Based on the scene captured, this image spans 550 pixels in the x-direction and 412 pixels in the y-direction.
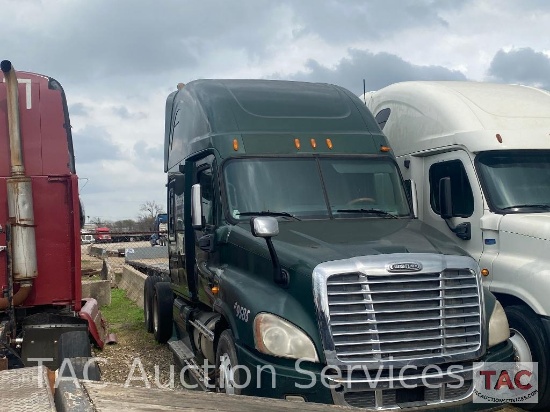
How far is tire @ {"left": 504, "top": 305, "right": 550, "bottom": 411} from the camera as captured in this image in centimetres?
582

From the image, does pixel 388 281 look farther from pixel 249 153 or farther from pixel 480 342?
pixel 249 153

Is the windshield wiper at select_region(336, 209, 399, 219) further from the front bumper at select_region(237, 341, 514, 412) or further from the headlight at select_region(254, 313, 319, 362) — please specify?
the front bumper at select_region(237, 341, 514, 412)

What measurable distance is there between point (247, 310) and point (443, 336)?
1.56m

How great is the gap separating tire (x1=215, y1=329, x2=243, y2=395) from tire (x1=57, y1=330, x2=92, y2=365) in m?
1.38

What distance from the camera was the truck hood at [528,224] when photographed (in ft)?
19.9

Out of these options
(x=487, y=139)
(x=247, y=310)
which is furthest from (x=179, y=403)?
(x=487, y=139)

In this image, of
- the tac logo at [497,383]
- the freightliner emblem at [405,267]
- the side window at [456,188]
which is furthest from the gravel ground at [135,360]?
the side window at [456,188]

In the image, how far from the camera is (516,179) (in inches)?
269

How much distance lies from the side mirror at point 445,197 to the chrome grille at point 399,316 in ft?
6.74

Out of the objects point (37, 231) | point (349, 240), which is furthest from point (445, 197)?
point (37, 231)

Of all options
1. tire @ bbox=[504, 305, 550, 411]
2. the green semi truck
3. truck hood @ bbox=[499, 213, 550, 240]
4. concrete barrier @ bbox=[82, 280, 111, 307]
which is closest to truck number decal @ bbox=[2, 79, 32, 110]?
the green semi truck

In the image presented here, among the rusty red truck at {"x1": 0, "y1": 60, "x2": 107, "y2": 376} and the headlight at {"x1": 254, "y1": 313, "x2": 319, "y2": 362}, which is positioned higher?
the rusty red truck at {"x1": 0, "y1": 60, "x2": 107, "y2": 376}

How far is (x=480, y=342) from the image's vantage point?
5.02 m

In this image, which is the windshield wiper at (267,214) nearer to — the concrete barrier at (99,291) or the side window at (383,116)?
the side window at (383,116)
